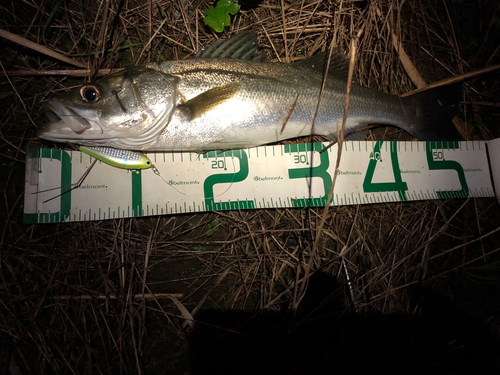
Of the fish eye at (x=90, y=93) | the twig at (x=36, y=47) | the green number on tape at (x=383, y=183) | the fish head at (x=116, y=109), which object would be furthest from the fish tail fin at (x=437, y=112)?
the twig at (x=36, y=47)

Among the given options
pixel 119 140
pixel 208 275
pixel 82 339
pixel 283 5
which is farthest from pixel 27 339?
pixel 283 5

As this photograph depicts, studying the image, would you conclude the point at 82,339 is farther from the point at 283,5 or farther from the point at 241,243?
the point at 283,5

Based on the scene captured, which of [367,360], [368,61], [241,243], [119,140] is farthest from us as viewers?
[368,61]

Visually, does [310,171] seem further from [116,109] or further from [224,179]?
[116,109]

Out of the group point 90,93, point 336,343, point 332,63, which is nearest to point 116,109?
point 90,93

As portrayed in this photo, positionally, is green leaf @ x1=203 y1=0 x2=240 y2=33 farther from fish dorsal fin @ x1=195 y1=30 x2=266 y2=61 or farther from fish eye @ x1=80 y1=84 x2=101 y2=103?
fish eye @ x1=80 y1=84 x2=101 y2=103

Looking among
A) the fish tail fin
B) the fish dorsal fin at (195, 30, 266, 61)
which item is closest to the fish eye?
the fish dorsal fin at (195, 30, 266, 61)
